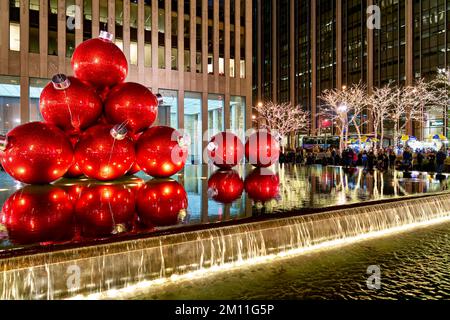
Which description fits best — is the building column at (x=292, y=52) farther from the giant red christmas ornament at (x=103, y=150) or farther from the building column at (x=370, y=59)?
the giant red christmas ornament at (x=103, y=150)

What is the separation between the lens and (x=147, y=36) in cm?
3044

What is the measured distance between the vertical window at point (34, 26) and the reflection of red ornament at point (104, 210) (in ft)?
75.4

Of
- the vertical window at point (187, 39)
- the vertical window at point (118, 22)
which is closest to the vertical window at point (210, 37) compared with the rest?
the vertical window at point (187, 39)

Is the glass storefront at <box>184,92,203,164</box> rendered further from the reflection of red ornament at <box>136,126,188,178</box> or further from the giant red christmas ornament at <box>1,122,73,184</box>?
the giant red christmas ornament at <box>1,122,73,184</box>

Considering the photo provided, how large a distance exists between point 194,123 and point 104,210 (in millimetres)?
34028

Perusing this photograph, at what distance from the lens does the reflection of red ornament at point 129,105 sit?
7219mm

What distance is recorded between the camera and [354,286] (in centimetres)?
427

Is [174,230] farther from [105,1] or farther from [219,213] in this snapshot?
[105,1]

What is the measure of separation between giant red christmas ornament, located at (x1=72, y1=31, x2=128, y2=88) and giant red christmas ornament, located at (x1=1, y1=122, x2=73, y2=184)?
1277mm

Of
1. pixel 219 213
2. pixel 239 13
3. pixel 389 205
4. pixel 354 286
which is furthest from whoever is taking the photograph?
pixel 239 13
